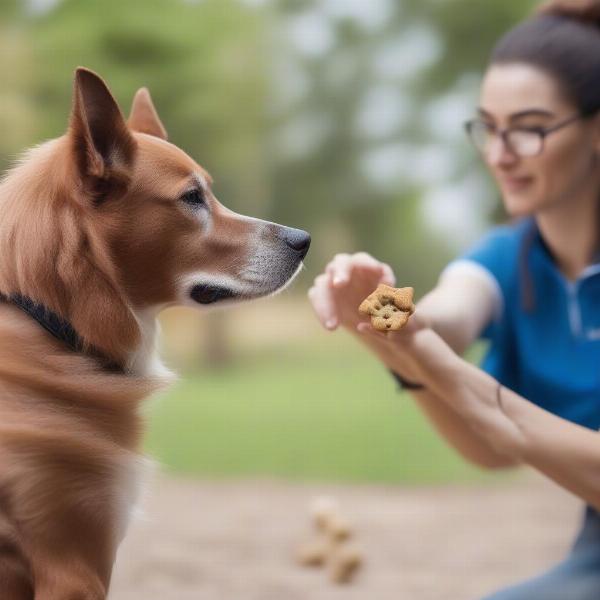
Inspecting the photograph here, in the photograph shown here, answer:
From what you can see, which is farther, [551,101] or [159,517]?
[159,517]

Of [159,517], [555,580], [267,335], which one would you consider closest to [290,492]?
[159,517]

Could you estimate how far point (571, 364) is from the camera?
1704 millimetres

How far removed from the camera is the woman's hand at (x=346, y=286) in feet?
4.52

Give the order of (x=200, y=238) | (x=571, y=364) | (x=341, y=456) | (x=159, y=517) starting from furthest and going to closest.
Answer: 1. (x=341, y=456)
2. (x=159, y=517)
3. (x=571, y=364)
4. (x=200, y=238)

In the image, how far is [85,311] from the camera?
3.85ft

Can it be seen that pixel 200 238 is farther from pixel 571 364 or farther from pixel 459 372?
pixel 571 364

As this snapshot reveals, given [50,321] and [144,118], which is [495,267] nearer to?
[144,118]

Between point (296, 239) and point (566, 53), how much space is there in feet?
2.10

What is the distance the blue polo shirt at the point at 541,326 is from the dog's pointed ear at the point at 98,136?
2.79 feet

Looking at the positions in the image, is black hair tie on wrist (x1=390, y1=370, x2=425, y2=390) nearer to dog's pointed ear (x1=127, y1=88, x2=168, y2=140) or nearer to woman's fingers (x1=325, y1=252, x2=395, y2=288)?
woman's fingers (x1=325, y1=252, x2=395, y2=288)

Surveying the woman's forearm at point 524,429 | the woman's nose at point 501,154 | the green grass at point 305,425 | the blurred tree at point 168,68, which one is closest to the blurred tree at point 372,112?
the blurred tree at point 168,68

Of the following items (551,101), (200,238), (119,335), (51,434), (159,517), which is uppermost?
(551,101)

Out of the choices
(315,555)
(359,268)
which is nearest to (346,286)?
(359,268)

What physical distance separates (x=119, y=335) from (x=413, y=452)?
12.4 ft
